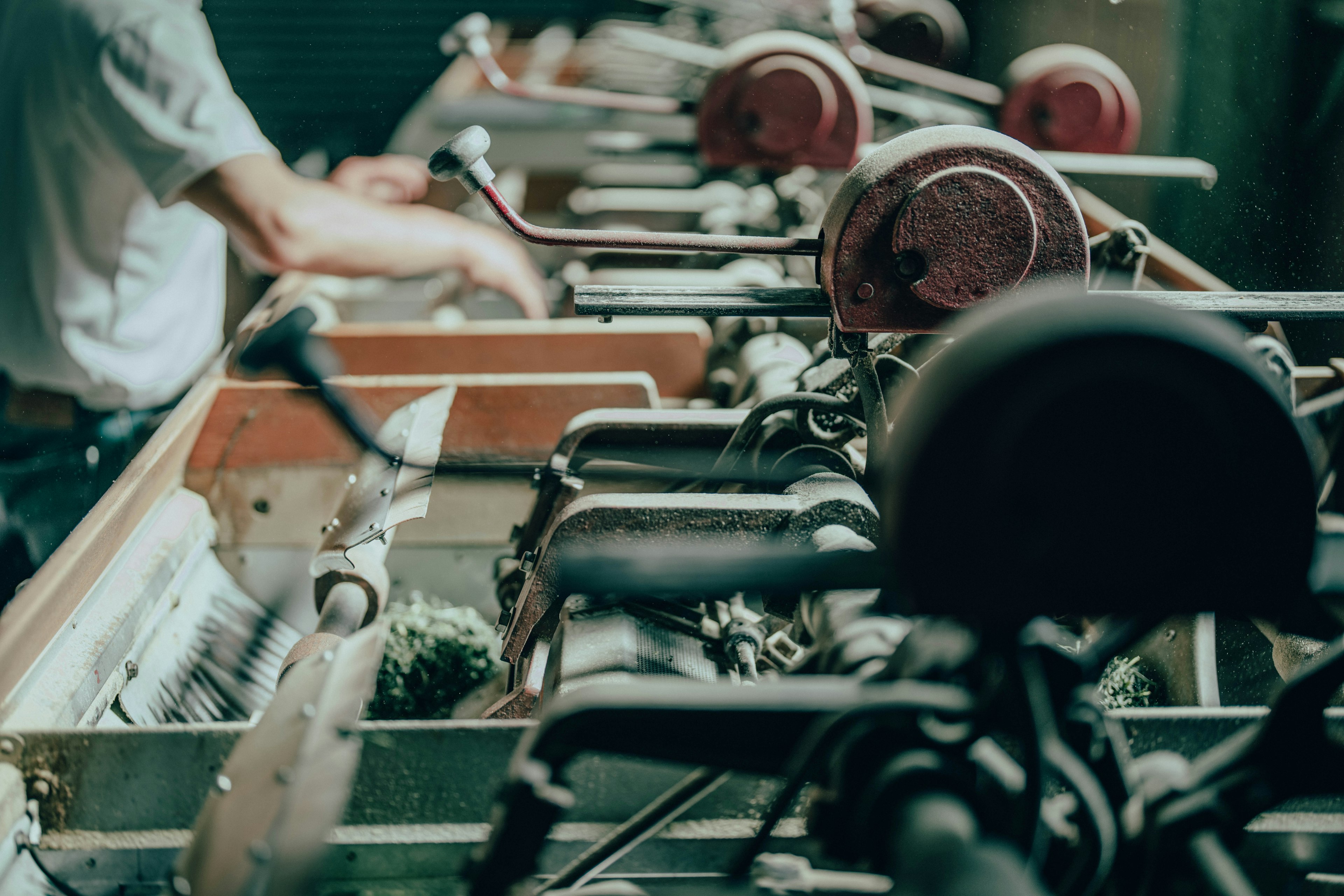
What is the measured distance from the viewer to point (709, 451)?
1.07m

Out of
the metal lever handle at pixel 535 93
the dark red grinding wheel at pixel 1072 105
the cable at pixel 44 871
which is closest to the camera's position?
the cable at pixel 44 871

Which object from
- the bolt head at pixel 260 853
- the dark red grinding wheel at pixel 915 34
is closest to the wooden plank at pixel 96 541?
the bolt head at pixel 260 853

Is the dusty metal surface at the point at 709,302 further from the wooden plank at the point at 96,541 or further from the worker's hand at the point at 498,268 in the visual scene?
the worker's hand at the point at 498,268

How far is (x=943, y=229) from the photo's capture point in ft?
2.38

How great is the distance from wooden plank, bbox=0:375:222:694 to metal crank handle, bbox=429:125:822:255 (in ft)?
1.88

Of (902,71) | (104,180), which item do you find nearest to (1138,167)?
(902,71)

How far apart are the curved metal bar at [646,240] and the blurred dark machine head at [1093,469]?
388 millimetres

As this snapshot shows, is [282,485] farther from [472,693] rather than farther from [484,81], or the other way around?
[484,81]

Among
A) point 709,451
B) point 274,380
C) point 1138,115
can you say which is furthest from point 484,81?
point 709,451

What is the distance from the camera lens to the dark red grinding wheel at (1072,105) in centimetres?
219

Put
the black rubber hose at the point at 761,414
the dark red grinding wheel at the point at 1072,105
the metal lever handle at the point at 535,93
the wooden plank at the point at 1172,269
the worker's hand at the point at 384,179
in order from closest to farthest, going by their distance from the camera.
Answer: the black rubber hose at the point at 761,414 → the wooden plank at the point at 1172,269 → the metal lever handle at the point at 535,93 → the dark red grinding wheel at the point at 1072,105 → the worker's hand at the point at 384,179

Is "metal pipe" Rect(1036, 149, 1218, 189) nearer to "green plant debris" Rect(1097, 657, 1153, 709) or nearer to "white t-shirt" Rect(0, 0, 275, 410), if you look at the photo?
"green plant debris" Rect(1097, 657, 1153, 709)

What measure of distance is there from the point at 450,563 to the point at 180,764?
2.63 feet

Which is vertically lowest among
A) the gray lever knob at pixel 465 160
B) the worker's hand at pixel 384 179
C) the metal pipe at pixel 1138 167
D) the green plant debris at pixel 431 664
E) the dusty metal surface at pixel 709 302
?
the green plant debris at pixel 431 664
